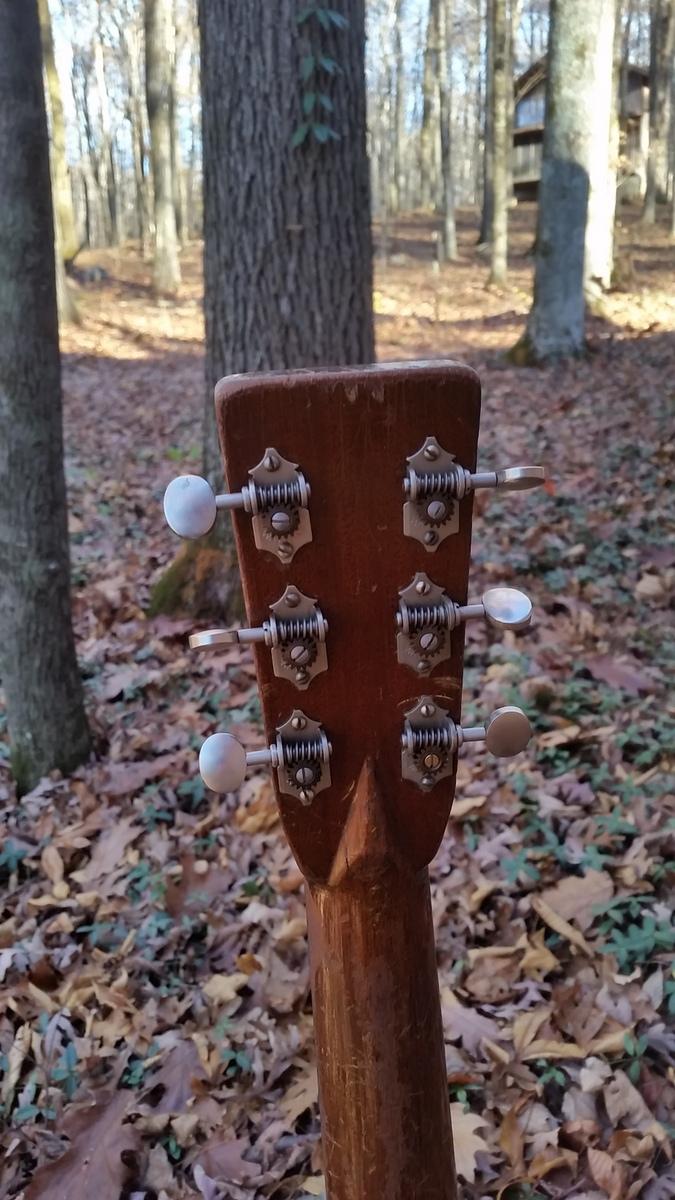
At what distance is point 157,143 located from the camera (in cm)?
1745

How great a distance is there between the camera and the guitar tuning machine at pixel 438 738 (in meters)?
1.27

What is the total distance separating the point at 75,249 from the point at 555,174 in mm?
11533

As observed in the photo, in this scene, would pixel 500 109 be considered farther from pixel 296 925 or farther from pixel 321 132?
pixel 296 925

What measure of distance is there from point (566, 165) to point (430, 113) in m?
23.3

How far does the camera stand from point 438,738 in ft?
4.15

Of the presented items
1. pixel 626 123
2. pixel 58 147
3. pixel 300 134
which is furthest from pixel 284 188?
pixel 626 123

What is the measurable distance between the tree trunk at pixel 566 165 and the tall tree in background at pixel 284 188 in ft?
19.7

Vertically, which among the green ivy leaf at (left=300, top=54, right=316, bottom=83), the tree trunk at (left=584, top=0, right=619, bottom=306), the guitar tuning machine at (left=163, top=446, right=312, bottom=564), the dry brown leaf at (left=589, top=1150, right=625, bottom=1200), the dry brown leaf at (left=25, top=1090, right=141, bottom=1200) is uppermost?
the tree trunk at (left=584, top=0, right=619, bottom=306)

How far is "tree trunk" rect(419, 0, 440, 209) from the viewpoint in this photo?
2353 centimetres

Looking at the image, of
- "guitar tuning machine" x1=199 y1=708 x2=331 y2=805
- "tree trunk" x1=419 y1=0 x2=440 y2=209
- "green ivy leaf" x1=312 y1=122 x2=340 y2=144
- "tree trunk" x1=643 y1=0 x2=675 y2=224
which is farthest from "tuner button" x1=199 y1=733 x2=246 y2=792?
"tree trunk" x1=419 y1=0 x2=440 y2=209

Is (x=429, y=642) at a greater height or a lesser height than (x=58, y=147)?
lesser

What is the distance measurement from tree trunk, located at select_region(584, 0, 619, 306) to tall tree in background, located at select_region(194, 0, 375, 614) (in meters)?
6.76

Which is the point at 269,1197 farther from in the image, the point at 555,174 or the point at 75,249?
the point at 75,249

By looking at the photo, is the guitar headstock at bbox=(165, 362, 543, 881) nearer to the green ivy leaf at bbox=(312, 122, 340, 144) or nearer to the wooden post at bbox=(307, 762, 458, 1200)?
the wooden post at bbox=(307, 762, 458, 1200)
